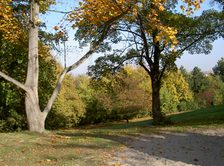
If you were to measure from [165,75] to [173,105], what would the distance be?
49.0m

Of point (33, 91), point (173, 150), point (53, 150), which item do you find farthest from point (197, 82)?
point (53, 150)

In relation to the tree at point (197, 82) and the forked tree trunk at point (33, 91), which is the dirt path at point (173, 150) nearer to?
the forked tree trunk at point (33, 91)

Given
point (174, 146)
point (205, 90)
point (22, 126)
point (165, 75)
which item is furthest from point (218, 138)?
point (205, 90)

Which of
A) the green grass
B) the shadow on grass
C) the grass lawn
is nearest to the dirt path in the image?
the shadow on grass

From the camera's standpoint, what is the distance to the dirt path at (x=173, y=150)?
352 inches

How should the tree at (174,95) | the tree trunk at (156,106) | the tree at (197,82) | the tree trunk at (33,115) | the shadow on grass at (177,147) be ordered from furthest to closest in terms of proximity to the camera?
1. the tree at (197,82)
2. the tree at (174,95)
3. the tree trunk at (156,106)
4. the tree trunk at (33,115)
5. the shadow on grass at (177,147)

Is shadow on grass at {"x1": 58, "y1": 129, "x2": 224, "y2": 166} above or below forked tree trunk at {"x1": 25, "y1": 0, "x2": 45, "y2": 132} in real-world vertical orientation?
below

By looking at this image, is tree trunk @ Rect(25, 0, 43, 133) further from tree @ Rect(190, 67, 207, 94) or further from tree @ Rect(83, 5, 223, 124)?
tree @ Rect(190, 67, 207, 94)

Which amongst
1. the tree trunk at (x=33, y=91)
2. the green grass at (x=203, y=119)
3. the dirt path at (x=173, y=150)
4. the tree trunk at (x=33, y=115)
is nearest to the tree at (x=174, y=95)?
the green grass at (x=203, y=119)

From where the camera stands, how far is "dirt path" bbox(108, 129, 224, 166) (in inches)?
352

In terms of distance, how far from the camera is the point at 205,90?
8606cm

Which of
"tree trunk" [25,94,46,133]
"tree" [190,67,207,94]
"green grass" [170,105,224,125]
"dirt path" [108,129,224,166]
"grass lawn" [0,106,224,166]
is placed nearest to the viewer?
"grass lawn" [0,106,224,166]

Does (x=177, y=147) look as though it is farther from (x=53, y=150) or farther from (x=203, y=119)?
(x=203, y=119)

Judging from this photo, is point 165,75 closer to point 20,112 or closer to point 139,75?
point 20,112
